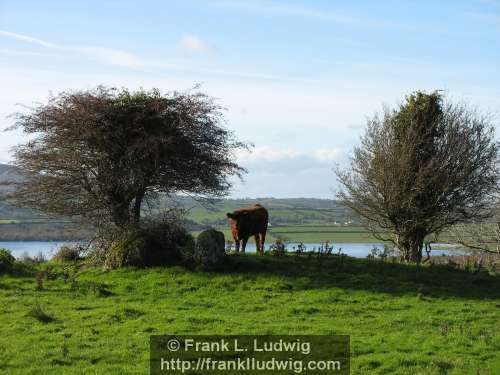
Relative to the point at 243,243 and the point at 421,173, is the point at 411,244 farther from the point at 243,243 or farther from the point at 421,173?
the point at 243,243

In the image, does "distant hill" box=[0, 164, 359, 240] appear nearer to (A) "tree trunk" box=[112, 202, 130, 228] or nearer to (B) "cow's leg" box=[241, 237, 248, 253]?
(A) "tree trunk" box=[112, 202, 130, 228]

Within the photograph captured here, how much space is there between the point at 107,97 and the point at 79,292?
30.2 feet

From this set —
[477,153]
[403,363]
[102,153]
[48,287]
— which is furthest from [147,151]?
[477,153]

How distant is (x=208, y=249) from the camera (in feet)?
72.7

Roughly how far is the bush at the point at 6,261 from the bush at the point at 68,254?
265cm

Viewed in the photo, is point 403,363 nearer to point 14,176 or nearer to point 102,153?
point 102,153

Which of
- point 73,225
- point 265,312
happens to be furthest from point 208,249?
point 73,225

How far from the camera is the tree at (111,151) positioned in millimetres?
24203

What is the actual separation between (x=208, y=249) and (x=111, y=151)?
6.07 metres

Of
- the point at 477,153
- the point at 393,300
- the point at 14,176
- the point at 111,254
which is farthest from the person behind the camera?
the point at 477,153

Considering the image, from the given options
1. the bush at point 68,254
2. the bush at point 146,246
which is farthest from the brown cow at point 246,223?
the bush at point 68,254

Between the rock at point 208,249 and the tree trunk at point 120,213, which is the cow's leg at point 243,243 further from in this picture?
the tree trunk at point 120,213

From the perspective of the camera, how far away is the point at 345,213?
113ft

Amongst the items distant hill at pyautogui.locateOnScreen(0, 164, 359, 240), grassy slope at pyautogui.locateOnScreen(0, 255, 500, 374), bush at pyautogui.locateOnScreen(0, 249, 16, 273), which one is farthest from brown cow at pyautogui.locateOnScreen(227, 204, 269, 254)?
bush at pyautogui.locateOnScreen(0, 249, 16, 273)
